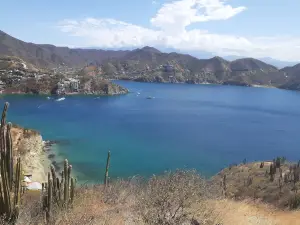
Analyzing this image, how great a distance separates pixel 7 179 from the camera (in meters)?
10.0

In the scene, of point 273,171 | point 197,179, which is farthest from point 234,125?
point 197,179

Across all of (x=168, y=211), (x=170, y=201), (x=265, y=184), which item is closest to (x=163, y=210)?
(x=168, y=211)

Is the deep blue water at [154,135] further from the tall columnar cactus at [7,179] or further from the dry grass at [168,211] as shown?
the tall columnar cactus at [7,179]

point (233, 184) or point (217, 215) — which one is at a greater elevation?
point (217, 215)

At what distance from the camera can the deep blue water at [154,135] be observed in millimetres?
52344

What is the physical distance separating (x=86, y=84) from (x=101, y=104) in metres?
37.1

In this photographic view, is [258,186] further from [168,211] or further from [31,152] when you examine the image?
[31,152]

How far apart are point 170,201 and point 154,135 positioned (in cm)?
6430

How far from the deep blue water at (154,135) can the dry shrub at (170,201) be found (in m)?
32.3

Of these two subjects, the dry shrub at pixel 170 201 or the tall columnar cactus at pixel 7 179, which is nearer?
the tall columnar cactus at pixel 7 179

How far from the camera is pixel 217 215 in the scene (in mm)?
11242

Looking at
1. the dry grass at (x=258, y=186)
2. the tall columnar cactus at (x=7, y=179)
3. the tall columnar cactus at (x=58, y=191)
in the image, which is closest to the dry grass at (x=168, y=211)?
the tall columnar cactus at (x=58, y=191)

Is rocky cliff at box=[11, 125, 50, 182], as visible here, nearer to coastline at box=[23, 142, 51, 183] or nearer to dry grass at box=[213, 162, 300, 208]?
coastline at box=[23, 142, 51, 183]

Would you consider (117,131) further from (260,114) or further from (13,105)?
(260,114)
